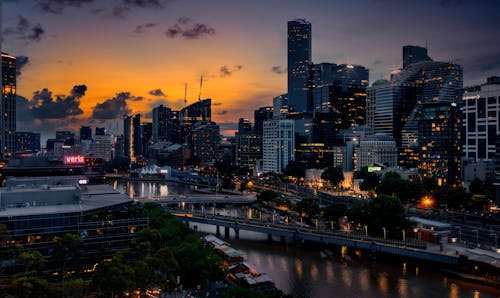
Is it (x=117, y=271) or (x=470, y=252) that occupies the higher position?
(x=117, y=271)

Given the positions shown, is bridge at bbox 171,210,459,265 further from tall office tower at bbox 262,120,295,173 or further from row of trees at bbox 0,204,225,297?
tall office tower at bbox 262,120,295,173

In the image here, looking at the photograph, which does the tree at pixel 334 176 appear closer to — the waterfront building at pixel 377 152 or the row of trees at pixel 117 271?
the waterfront building at pixel 377 152

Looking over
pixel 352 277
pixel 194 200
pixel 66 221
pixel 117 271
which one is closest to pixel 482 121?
pixel 194 200

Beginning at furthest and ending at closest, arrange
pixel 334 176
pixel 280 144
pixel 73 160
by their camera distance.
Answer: pixel 280 144
pixel 334 176
pixel 73 160

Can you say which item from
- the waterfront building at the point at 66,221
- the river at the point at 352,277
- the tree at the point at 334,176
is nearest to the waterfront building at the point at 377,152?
the tree at the point at 334,176

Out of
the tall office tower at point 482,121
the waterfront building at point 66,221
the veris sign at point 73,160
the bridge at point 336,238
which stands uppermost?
the tall office tower at point 482,121

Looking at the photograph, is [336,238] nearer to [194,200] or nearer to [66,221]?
[66,221]
